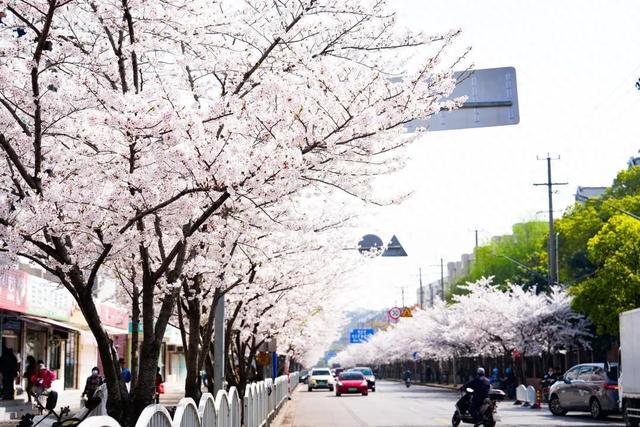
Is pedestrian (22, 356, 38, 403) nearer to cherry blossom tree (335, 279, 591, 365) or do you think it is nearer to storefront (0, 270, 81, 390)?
storefront (0, 270, 81, 390)

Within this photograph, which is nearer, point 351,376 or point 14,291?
Result: point 14,291

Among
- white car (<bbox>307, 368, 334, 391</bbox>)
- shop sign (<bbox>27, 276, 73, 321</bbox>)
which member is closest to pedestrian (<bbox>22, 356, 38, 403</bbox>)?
shop sign (<bbox>27, 276, 73, 321</bbox>)

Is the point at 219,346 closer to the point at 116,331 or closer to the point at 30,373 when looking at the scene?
the point at 30,373

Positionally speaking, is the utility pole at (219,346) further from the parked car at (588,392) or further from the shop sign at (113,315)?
the shop sign at (113,315)

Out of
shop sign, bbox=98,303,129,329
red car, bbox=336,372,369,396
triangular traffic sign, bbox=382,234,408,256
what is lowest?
red car, bbox=336,372,369,396

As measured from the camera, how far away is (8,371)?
29.0m

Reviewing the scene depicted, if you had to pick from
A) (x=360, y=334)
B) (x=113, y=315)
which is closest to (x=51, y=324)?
(x=113, y=315)

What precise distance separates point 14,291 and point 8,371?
97.6 inches

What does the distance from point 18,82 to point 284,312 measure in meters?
22.0

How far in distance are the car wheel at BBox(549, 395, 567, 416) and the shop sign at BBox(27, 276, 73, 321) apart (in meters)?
17.0

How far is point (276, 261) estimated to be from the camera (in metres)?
20.7

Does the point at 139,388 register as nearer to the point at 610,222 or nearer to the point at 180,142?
the point at 180,142

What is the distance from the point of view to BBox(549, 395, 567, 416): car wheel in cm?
3193

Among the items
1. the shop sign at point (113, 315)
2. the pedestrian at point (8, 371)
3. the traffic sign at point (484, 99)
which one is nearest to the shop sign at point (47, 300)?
the pedestrian at point (8, 371)
